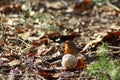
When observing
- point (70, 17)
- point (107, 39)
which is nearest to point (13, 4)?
point (70, 17)

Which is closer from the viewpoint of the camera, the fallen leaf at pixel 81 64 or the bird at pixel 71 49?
the fallen leaf at pixel 81 64

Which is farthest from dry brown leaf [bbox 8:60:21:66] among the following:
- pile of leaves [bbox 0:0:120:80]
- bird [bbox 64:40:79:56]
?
bird [bbox 64:40:79:56]

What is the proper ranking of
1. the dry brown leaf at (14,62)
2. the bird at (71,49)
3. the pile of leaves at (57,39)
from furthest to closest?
the bird at (71,49) < the dry brown leaf at (14,62) < the pile of leaves at (57,39)

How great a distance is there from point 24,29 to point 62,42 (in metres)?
0.59

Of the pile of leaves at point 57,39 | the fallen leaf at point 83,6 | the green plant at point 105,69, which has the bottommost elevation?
the fallen leaf at point 83,6

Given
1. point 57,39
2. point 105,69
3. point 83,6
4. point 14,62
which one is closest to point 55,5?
point 83,6

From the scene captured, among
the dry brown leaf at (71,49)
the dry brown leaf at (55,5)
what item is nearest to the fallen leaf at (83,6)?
the dry brown leaf at (55,5)

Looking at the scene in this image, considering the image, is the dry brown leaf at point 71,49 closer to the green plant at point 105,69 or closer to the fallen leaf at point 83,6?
the green plant at point 105,69

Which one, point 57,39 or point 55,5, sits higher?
point 57,39

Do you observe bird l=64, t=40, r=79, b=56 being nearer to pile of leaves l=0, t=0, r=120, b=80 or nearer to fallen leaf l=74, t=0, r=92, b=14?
pile of leaves l=0, t=0, r=120, b=80

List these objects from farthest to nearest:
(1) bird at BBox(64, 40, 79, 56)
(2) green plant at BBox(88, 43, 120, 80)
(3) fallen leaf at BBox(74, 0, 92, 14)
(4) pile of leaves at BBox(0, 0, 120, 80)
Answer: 1. (3) fallen leaf at BBox(74, 0, 92, 14)
2. (1) bird at BBox(64, 40, 79, 56)
3. (4) pile of leaves at BBox(0, 0, 120, 80)
4. (2) green plant at BBox(88, 43, 120, 80)

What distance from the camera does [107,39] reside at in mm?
2855

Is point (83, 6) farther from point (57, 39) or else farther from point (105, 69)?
point (105, 69)

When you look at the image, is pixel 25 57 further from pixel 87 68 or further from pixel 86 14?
pixel 86 14
